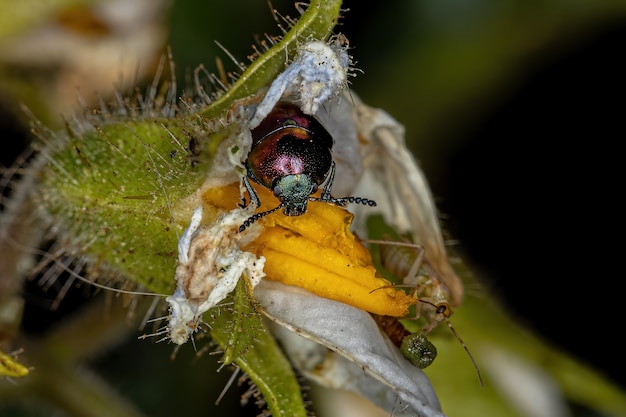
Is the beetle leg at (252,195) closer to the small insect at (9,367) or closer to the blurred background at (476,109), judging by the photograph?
the small insect at (9,367)

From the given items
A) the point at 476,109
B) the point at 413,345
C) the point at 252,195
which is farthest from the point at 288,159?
the point at 476,109

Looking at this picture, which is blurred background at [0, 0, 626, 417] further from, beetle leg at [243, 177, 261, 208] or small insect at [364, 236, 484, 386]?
beetle leg at [243, 177, 261, 208]

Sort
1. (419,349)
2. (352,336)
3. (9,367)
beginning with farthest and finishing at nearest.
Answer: (9,367) < (419,349) < (352,336)

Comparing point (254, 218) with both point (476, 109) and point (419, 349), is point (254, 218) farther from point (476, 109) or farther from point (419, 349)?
point (476, 109)

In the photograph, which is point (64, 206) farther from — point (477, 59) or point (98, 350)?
point (477, 59)

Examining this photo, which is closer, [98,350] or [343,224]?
[343,224]

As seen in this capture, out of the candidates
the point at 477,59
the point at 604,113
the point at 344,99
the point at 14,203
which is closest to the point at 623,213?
the point at 604,113

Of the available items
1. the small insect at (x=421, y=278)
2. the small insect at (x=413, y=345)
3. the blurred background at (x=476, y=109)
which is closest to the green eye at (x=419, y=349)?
the small insect at (x=413, y=345)
